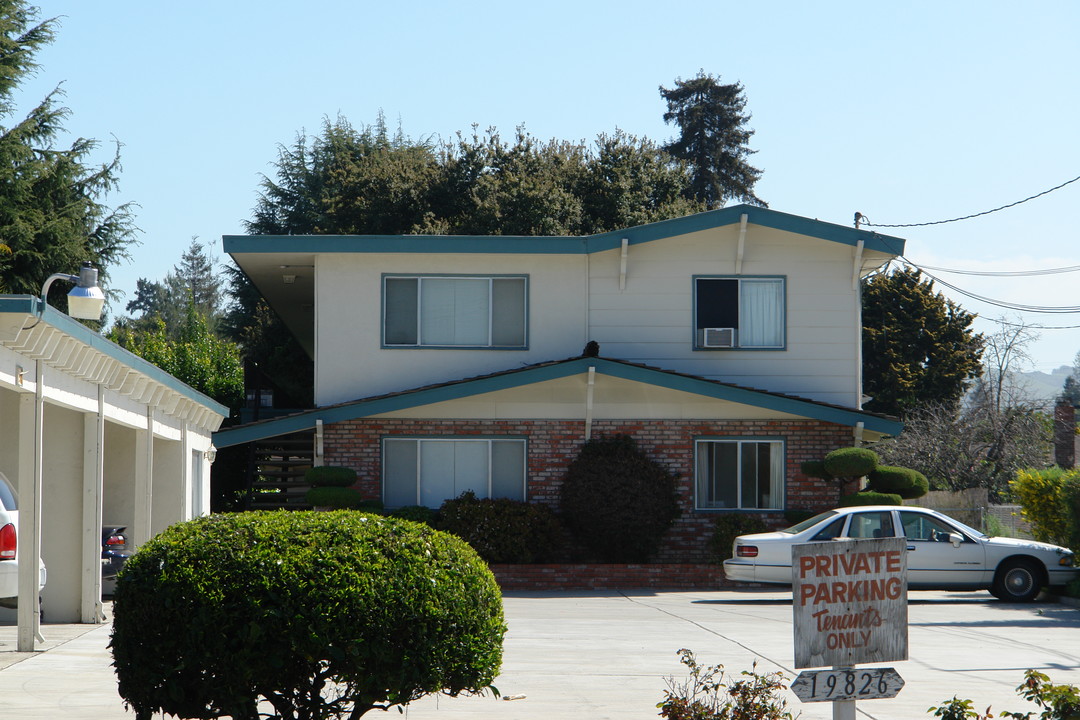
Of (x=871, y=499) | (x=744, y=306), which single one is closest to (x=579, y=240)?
(x=744, y=306)

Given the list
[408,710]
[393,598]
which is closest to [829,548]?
[393,598]

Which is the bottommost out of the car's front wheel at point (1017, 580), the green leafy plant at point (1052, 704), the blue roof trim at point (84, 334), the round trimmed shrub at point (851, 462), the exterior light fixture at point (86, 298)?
the car's front wheel at point (1017, 580)

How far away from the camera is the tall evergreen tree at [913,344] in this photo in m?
46.6

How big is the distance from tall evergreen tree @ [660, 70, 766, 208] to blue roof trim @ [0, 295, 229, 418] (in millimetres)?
43393

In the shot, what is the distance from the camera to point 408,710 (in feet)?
30.6

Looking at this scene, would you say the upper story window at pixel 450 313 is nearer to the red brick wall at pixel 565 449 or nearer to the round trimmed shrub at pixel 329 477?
the red brick wall at pixel 565 449

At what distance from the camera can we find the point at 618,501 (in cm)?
2238

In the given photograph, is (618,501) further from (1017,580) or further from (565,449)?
(1017,580)

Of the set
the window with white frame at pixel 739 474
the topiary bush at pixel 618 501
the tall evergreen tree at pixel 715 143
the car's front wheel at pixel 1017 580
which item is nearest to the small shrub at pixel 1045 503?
the car's front wheel at pixel 1017 580

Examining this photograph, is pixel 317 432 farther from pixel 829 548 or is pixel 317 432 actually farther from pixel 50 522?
pixel 829 548

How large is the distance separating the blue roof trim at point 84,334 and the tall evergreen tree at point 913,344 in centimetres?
3310

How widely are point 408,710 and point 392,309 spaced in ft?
51.0

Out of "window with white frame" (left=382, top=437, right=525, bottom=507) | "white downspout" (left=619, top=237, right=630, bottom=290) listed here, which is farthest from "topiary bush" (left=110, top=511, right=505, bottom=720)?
"white downspout" (left=619, top=237, right=630, bottom=290)

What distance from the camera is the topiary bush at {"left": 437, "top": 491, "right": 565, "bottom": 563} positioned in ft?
72.1
